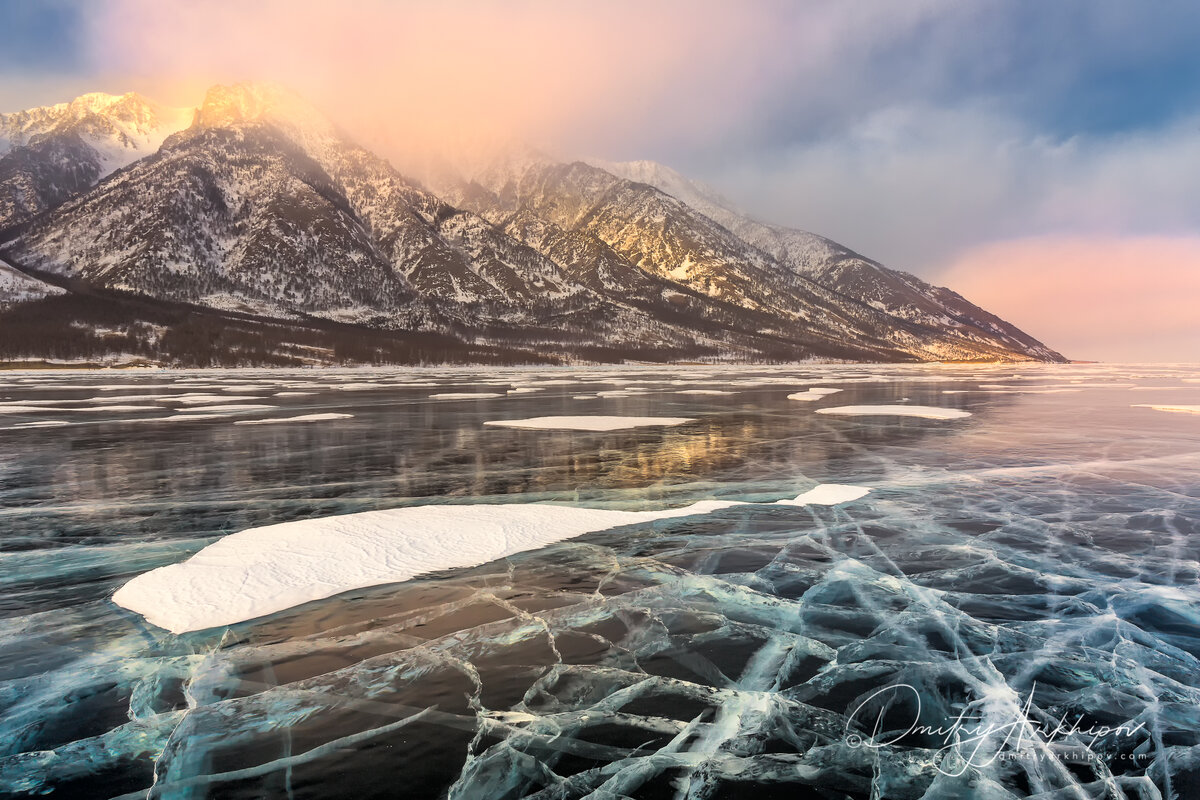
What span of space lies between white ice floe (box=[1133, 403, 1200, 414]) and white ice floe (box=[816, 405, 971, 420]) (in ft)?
46.7

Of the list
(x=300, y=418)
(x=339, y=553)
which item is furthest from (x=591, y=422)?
(x=339, y=553)

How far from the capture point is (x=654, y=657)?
8.13m

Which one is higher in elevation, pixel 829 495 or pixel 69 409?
pixel 69 409

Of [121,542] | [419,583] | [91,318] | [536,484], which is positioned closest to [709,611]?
[419,583]

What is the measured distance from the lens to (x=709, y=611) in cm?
973

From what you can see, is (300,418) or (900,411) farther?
(900,411)

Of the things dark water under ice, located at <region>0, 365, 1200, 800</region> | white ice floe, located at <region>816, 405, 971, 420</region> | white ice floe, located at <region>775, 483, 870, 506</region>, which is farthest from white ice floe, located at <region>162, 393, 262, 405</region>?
white ice floe, located at <region>775, 483, 870, 506</region>

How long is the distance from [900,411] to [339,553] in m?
41.3

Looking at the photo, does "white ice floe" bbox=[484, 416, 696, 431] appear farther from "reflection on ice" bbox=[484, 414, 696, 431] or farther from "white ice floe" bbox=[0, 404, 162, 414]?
"white ice floe" bbox=[0, 404, 162, 414]

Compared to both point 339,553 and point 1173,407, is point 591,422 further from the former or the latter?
point 1173,407

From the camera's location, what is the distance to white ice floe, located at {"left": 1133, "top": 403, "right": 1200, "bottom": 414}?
43.6 metres

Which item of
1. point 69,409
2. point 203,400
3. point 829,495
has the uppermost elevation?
point 203,400

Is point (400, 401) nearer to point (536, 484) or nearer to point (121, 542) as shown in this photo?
point (536, 484)

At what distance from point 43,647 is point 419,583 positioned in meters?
5.04
